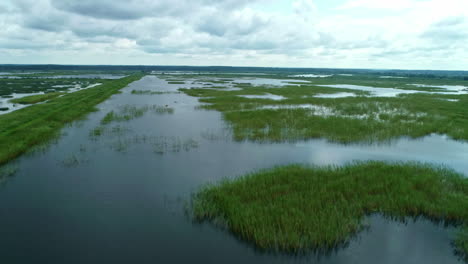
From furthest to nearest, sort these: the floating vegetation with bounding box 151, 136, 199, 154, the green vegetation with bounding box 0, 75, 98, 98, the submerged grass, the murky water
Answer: the green vegetation with bounding box 0, 75, 98, 98, the submerged grass, the floating vegetation with bounding box 151, 136, 199, 154, the murky water

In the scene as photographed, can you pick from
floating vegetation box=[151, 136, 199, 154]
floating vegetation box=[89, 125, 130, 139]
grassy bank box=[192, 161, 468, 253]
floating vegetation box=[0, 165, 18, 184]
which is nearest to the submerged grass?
floating vegetation box=[89, 125, 130, 139]

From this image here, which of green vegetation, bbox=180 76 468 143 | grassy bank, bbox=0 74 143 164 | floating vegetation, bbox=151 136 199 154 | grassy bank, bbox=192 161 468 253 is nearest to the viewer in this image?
grassy bank, bbox=192 161 468 253

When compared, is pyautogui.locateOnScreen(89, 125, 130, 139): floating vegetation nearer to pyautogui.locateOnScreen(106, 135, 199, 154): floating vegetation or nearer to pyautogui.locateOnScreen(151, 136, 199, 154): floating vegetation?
pyautogui.locateOnScreen(106, 135, 199, 154): floating vegetation

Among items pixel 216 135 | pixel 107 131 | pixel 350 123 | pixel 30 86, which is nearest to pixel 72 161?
pixel 107 131

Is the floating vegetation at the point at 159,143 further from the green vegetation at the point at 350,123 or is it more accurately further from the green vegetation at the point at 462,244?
the green vegetation at the point at 462,244

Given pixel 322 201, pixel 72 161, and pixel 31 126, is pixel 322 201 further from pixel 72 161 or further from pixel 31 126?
pixel 31 126
